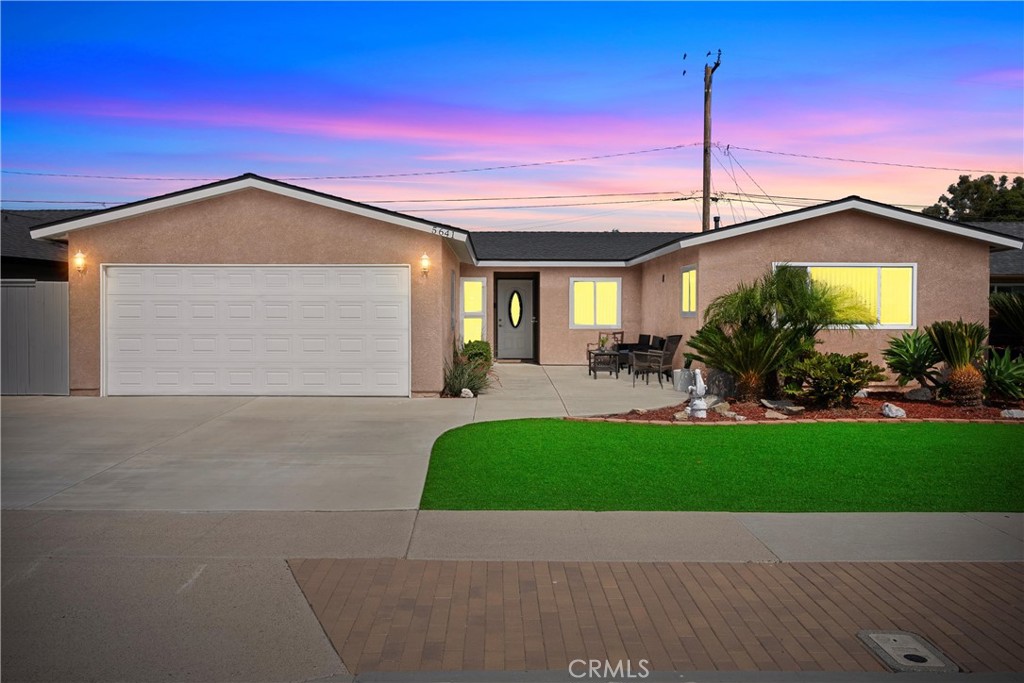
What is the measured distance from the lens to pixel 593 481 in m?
7.99

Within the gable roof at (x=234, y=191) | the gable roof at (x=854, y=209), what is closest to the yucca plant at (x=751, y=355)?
the gable roof at (x=854, y=209)

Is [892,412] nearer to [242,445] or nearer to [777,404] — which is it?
[777,404]

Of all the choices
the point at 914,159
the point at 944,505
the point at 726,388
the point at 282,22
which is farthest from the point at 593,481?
the point at 914,159

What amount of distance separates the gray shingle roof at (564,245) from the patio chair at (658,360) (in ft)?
13.7

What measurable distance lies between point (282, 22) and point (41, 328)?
746cm

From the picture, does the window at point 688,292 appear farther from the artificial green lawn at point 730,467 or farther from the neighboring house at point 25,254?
the neighboring house at point 25,254

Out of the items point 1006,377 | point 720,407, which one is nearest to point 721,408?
point 720,407

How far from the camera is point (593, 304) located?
23094 mm

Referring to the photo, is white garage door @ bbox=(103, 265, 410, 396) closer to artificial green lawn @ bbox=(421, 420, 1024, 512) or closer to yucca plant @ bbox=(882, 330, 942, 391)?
artificial green lawn @ bbox=(421, 420, 1024, 512)

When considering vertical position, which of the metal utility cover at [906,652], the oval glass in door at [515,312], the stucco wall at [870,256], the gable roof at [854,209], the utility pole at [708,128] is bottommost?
the metal utility cover at [906,652]

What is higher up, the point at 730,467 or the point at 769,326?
the point at 769,326

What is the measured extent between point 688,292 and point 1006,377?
620 centimetres

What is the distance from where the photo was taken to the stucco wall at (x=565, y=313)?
23.0 metres

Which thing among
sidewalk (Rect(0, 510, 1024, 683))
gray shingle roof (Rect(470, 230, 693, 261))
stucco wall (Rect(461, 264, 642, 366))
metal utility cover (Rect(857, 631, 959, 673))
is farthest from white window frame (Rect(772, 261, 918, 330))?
metal utility cover (Rect(857, 631, 959, 673))
